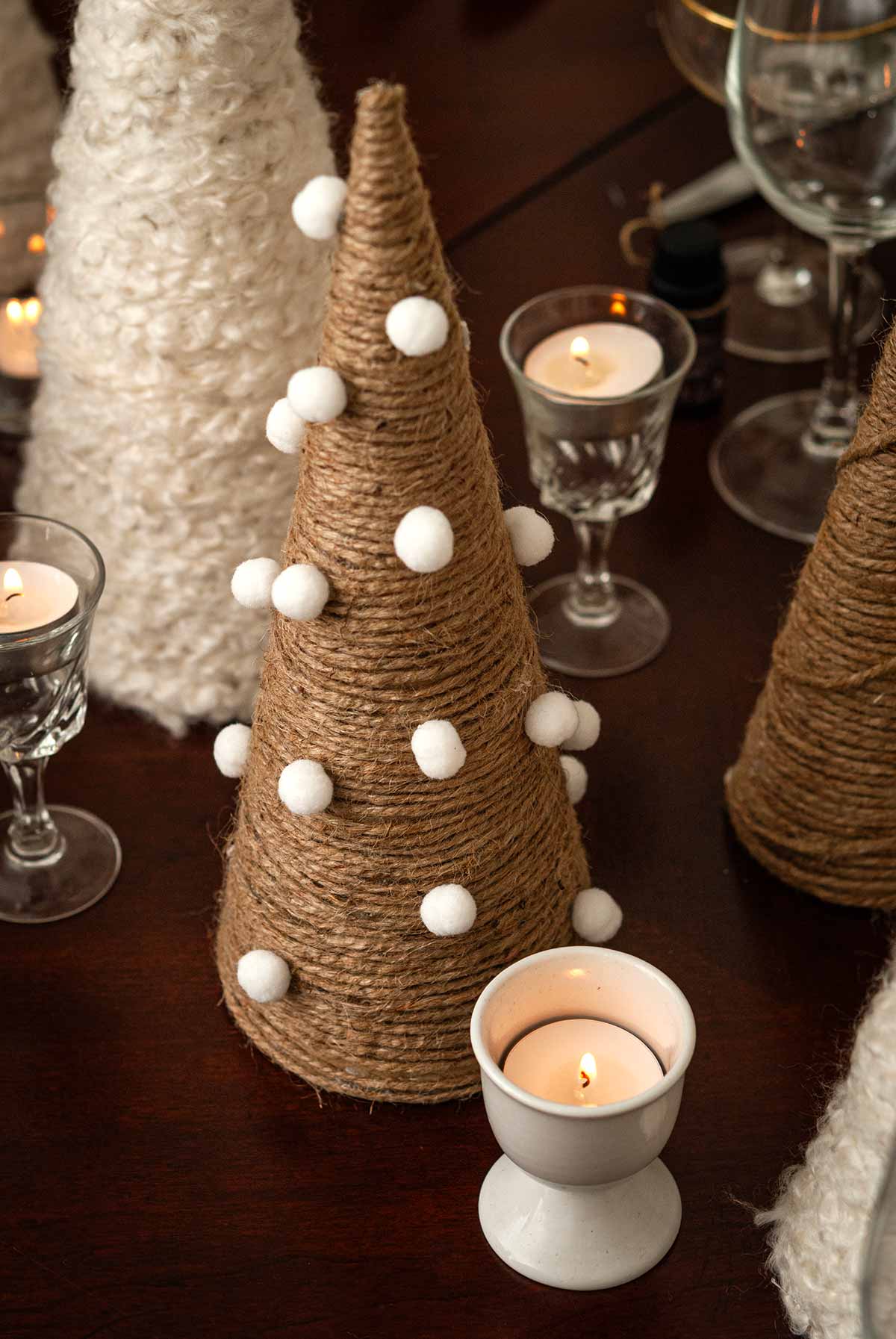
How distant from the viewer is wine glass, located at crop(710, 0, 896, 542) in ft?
2.44

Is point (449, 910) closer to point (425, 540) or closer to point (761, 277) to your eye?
point (425, 540)

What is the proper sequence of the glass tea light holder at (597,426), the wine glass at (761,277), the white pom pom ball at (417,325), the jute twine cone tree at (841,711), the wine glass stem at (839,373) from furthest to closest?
the wine glass at (761,277) → the wine glass stem at (839,373) → the glass tea light holder at (597,426) → the jute twine cone tree at (841,711) → the white pom pom ball at (417,325)

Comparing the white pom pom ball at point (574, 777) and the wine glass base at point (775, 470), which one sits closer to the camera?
the white pom pom ball at point (574, 777)

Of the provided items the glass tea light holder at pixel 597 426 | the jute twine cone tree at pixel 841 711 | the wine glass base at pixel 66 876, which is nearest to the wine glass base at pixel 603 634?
the glass tea light holder at pixel 597 426

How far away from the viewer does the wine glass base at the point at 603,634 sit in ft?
2.39

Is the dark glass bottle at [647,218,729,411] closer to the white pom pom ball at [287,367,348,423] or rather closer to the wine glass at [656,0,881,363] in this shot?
the wine glass at [656,0,881,363]

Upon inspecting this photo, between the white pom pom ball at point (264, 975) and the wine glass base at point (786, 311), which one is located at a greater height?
the white pom pom ball at point (264, 975)

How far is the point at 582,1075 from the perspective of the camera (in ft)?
1.65

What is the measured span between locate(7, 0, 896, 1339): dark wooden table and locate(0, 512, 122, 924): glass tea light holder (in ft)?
0.04

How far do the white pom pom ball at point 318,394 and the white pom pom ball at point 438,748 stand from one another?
0.09 metres

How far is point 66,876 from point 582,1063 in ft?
0.79

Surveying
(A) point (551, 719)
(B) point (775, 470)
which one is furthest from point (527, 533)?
(B) point (775, 470)

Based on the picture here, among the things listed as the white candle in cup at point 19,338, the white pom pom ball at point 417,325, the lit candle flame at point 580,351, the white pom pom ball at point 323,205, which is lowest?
the white candle in cup at point 19,338

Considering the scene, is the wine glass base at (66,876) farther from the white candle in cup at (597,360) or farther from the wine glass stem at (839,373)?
the wine glass stem at (839,373)
